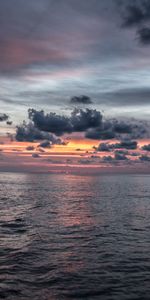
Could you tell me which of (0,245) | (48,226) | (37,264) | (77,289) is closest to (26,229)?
(48,226)

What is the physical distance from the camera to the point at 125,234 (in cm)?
4066

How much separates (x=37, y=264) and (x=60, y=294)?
7.23 meters

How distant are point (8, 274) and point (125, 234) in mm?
19554

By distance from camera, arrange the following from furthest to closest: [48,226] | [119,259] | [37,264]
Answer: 1. [48,226]
2. [119,259]
3. [37,264]

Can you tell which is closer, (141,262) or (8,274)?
(8,274)

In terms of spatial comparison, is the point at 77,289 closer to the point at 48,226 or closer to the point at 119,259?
the point at 119,259

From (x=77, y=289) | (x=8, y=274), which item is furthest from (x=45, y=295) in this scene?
(x=8, y=274)

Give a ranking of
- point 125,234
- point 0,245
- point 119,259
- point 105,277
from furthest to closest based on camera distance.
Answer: point 125,234 → point 0,245 → point 119,259 → point 105,277

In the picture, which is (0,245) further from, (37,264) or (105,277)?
(105,277)

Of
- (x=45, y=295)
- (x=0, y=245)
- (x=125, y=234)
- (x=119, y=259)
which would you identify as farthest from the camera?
(x=125, y=234)

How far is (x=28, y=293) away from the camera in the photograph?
66.2 feet

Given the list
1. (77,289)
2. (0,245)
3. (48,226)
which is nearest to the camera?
(77,289)

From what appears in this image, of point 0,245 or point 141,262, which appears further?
point 0,245

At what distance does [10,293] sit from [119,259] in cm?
1179
